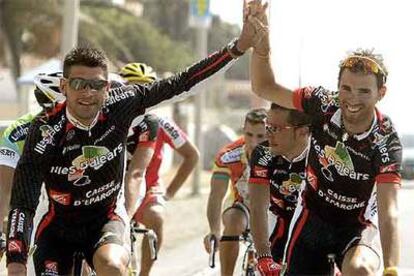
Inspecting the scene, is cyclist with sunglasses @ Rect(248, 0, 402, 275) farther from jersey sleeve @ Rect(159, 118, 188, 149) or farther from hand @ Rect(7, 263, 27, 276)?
jersey sleeve @ Rect(159, 118, 188, 149)

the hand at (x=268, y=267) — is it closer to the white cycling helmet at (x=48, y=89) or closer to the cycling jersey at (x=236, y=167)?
the white cycling helmet at (x=48, y=89)

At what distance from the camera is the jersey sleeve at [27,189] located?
17.9 feet

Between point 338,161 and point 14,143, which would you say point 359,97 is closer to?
point 338,161

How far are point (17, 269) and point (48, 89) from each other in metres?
1.98

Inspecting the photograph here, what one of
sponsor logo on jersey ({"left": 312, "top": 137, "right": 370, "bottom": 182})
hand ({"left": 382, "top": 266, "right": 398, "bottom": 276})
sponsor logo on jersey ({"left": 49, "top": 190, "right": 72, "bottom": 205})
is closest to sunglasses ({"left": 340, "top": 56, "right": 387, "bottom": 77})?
sponsor logo on jersey ({"left": 312, "top": 137, "right": 370, "bottom": 182})

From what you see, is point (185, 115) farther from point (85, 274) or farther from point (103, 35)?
point (85, 274)

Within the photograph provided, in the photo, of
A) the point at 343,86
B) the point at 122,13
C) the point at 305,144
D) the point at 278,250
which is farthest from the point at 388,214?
the point at 122,13

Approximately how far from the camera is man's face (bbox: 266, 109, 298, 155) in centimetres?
680

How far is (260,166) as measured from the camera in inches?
280

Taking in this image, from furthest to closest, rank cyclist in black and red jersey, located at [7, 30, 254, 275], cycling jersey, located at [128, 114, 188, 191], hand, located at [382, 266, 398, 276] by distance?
cycling jersey, located at [128, 114, 188, 191], cyclist in black and red jersey, located at [7, 30, 254, 275], hand, located at [382, 266, 398, 276]

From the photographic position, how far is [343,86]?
5.91 meters

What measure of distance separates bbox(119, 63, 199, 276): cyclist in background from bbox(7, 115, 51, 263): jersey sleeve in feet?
6.20

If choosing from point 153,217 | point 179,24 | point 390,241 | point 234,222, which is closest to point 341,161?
point 390,241

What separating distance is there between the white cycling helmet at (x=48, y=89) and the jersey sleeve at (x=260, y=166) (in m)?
1.37
